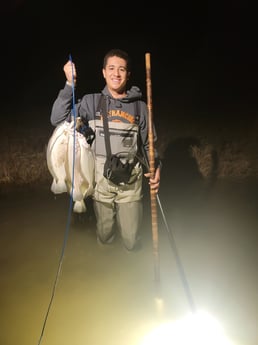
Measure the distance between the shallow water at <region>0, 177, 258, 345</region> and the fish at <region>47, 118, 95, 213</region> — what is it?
0.43 m

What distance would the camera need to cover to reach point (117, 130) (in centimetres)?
345

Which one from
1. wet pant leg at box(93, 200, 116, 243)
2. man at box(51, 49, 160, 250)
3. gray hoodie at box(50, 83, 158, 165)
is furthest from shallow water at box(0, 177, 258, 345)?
gray hoodie at box(50, 83, 158, 165)

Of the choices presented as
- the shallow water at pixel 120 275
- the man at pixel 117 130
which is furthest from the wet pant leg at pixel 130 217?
the shallow water at pixel 120 275

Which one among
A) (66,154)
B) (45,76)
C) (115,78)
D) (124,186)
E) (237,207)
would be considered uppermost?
(45,76)

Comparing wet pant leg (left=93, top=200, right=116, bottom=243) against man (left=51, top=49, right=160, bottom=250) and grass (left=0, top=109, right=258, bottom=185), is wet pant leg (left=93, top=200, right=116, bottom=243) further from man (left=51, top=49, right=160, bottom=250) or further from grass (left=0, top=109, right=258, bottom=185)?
grass (left=0, top=109, right=258, bottom=185)

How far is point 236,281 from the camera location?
12.3 feet

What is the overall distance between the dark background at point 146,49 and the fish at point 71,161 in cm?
517

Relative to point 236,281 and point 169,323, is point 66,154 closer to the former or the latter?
point 169,323

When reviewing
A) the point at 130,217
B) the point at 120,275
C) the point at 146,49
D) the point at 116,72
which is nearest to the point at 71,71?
the point at 116,72

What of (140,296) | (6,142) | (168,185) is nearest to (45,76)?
(6,142)

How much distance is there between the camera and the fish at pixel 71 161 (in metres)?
3.14

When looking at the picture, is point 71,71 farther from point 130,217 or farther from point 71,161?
point 130,217

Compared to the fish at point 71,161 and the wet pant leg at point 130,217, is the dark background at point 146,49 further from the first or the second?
the fish at point 71,161

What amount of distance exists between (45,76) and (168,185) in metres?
5.81
